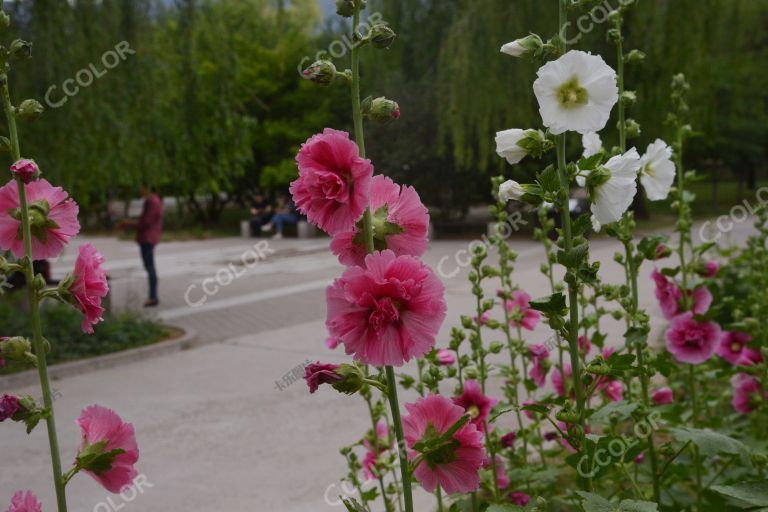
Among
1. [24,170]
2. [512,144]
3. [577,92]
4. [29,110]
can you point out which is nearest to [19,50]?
[29,110]

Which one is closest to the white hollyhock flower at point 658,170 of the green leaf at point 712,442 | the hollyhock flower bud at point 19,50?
the green leaf at point 712,442

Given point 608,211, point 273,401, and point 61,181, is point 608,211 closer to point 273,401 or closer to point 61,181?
point 273,401

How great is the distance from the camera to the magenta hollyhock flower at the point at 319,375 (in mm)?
1301

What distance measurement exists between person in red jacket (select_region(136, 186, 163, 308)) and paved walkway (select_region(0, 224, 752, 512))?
366 mm

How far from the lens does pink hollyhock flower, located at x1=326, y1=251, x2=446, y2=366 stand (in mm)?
1212

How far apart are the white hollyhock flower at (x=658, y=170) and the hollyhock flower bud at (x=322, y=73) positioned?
3.79 ft

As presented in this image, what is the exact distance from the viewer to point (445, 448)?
139cm

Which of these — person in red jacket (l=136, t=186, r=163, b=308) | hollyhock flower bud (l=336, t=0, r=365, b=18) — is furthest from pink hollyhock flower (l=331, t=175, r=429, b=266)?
person in red jacket (l=136, t=186, r=163, b=308)

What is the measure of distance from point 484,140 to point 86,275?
14090 millimetres

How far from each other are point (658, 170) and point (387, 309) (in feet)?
4.36

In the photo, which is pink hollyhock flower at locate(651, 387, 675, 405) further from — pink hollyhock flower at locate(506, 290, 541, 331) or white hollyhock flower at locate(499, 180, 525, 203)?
white hollyhock flower at locate(499, 180, 525, 203)

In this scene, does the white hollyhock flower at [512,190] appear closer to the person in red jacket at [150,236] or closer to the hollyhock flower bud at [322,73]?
the hollyhock flower bud at [322,73]

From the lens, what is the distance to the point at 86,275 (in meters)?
1.51

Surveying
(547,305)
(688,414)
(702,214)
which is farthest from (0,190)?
(702,214)
